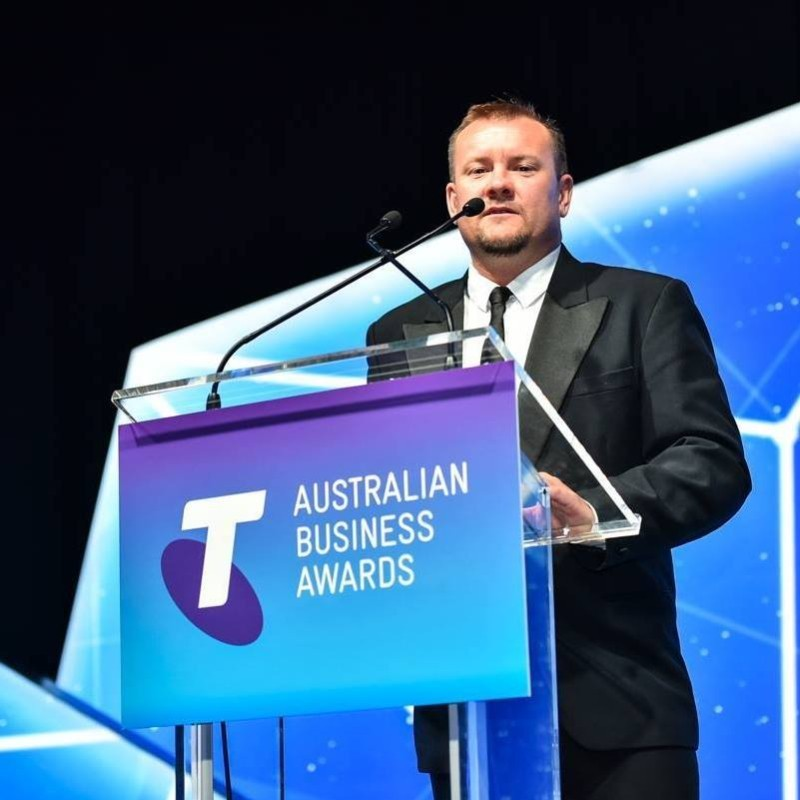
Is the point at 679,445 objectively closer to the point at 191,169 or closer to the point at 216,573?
the point at 216,573

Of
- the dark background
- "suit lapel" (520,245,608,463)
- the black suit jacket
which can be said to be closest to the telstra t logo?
the black suit jacket

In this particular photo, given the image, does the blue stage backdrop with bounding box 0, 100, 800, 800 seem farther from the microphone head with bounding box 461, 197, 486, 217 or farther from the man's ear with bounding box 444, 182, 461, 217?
the microphone head with bounding box 461, 197, 486, 217

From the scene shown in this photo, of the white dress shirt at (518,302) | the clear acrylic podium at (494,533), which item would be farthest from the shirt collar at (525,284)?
the clear acrylic podium at (494,533)

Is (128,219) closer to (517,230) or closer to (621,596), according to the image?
(517,230)

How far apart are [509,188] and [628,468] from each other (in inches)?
20.8

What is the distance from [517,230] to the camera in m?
2.50

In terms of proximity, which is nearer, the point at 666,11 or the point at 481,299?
the point at 481,299

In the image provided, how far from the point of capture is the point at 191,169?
4062 millimetres

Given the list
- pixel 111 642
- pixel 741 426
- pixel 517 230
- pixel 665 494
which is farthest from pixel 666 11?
pixel 111 642

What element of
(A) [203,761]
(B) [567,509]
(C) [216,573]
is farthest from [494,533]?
(A) [203,761]

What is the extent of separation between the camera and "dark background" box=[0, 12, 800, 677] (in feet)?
12.2

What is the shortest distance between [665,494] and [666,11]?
5.85 ft

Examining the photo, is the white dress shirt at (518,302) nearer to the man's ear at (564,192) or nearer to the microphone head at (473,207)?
the man's ear at (564,192)

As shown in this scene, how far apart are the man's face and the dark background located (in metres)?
1.07
